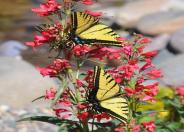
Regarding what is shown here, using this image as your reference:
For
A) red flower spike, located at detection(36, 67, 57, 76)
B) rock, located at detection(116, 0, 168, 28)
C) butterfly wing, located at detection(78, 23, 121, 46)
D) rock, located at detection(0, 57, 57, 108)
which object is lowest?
red flower spike, located at detection(36, 67, 57, 76)

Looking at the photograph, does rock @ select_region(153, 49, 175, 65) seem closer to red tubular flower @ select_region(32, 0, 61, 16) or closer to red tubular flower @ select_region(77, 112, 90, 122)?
red tubular flower @ select_region(77, 112, 90, 122)

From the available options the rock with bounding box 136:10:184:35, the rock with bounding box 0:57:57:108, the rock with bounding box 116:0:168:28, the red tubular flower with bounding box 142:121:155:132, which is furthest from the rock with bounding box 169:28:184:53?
the red tubular flower with bounding box 142:121:155:132

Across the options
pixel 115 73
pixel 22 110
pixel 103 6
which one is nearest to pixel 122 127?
pixel 115 73

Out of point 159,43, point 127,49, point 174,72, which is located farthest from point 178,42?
point 127,49

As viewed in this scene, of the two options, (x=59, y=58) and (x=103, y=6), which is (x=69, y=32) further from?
(x=103, y=6)

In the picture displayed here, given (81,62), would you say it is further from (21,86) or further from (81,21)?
(21,86)

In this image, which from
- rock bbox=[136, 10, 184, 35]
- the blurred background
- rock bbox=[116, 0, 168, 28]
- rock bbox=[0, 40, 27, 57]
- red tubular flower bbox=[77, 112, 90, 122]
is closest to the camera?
red tubular flower bbox=[77, 112, 90, 122]

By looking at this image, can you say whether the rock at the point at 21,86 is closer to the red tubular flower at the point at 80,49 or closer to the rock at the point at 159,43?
the rock at the point at 159,43
